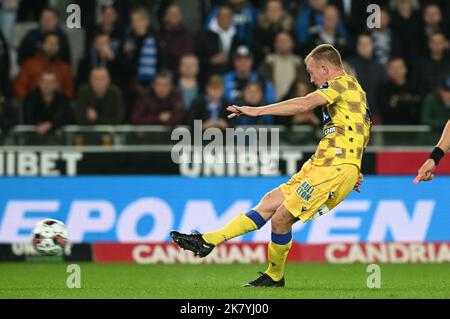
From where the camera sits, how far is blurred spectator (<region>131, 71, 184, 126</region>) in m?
16.8

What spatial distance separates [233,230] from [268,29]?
25.9 ft

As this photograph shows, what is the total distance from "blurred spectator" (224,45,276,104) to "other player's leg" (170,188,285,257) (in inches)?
236

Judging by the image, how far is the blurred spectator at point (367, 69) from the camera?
57.6 feet

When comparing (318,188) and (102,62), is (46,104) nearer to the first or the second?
(102,62)

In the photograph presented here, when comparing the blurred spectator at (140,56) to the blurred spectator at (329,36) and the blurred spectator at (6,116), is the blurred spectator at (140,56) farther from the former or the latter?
the blurred spectator at (329,36)

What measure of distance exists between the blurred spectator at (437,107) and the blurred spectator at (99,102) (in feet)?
14.4

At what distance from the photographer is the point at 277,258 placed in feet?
35.5

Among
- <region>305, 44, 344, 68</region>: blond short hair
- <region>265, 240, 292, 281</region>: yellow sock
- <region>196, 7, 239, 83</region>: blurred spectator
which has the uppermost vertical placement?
<region>196, 7, 239, 83</region>: blurred spectator

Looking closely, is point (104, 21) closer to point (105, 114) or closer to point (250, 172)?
point (105, 114)

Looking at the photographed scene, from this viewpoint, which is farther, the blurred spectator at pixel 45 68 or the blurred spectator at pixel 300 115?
the blurred spectator at pixel 45 68

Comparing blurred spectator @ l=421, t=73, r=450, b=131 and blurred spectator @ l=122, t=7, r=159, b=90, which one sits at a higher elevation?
blurred spectator @ l=122, t=7, r=159, b=90

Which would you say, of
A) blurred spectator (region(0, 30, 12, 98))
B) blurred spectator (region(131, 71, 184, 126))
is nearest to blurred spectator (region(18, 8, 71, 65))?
blurred spectator (region(0, 30, 12, 98))

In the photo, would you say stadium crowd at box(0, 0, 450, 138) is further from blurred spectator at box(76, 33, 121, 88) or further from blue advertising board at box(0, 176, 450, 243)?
blue advertising board at box(0, 176, 450, 243)
